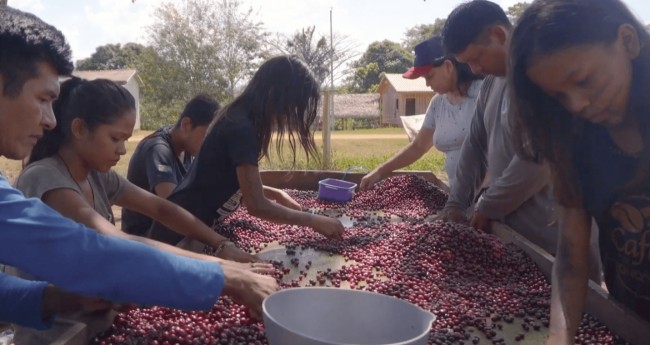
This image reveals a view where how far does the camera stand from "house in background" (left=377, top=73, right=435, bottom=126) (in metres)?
35.1

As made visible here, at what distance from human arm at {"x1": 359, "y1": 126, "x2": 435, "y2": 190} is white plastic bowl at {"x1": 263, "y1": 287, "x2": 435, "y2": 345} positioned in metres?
3.59

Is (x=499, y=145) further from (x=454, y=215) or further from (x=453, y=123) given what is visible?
(x=453, y=123)

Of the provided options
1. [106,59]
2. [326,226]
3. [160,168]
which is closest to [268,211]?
[326,226]

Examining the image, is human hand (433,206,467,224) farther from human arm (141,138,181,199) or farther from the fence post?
the fence post

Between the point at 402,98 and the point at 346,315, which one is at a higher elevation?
the point at 346,315


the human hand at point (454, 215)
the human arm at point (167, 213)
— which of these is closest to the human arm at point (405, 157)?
the human hand at point (454, 215)

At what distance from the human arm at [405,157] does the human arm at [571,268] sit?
3.04 meters

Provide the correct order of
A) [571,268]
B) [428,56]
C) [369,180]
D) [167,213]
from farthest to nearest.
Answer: [369,180] → [428,56] → [167,213] → [571,268]

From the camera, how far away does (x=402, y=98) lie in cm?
3647

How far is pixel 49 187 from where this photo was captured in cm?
211

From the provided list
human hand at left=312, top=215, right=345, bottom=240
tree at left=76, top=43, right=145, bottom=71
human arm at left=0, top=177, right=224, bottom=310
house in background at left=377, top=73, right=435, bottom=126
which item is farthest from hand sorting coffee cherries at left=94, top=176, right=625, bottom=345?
tree at left=76, top=43, right=145, bottom=71

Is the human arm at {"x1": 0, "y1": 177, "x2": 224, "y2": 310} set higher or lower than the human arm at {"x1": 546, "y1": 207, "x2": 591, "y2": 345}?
higher

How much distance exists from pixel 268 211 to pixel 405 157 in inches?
97.0

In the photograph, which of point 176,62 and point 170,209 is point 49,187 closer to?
point 170,209
